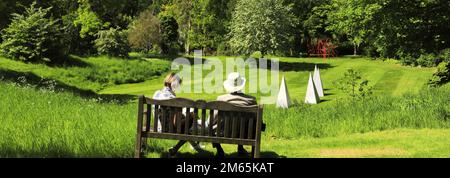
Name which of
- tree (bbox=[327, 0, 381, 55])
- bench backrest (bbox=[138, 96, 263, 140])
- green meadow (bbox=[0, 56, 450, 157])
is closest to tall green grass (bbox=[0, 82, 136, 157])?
green meadow (bbox=[0, 56, 450, 157])

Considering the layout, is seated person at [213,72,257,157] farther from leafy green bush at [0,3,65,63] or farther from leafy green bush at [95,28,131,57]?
leafy green bush at [95,28,131,57]

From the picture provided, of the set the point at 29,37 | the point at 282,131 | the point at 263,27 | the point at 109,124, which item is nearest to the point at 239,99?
the point at 109,124

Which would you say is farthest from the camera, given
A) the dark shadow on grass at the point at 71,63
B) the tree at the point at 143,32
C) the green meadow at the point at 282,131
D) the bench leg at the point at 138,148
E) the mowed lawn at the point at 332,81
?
the tree at the point at 143,32

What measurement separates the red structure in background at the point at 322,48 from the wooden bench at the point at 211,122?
205ft

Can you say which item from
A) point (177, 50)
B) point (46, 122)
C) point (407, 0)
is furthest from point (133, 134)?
point (177, 50)

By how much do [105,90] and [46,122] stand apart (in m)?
25.7

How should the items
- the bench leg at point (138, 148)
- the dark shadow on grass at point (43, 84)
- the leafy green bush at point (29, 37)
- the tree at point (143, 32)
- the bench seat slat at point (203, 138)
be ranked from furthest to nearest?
the tree at point (143, 32) < the leafy green bush at point (29, 37) < the dark shadow on grass at point (43, 84) < the bench leg at point (138, 148) < the bench seat slat at point (203, 138)

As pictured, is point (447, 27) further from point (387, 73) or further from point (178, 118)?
point (387, 73)

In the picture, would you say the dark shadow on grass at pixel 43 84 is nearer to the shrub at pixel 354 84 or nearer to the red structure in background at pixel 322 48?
the shrub at pixel 354 84

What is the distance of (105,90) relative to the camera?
3538 cm

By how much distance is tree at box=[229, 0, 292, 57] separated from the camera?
5262 centimetres

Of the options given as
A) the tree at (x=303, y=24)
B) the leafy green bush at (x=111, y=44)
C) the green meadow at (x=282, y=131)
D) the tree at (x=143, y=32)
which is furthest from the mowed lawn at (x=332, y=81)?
the tree at (x=303, y=24)

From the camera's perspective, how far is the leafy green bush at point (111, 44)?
48.2 m

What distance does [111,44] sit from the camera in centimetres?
4828
